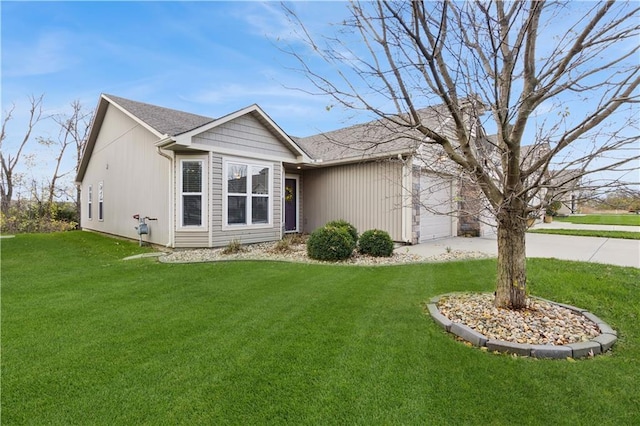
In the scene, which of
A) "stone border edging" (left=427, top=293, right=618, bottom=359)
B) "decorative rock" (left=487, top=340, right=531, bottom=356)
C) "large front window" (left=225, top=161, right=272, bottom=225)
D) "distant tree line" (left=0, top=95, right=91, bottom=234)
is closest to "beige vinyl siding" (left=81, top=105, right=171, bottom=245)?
"large front window" (left=225, top=161, right=272, bottom=225)

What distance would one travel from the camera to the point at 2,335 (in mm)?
3273

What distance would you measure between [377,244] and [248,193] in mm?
4262

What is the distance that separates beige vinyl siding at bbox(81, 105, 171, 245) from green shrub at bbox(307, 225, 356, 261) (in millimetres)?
4484

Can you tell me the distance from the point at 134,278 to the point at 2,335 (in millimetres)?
2539

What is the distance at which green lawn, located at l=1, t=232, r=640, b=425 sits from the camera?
2.09m

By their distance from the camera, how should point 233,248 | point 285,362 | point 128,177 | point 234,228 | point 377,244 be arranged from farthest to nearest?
point 128,177, point 234,228, point 233,248, point 377,244, point 285,362

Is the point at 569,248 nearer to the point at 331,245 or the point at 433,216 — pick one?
the point at 433,216

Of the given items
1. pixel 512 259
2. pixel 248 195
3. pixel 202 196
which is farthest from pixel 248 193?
pixel 512 259

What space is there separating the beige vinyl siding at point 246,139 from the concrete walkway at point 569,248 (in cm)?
514

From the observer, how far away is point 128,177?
1126 centimetres

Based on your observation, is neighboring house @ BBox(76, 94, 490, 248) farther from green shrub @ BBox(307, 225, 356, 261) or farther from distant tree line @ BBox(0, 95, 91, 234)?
distant tree line @ BBox(0, 95, 91, 234)

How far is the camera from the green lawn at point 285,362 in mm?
2094

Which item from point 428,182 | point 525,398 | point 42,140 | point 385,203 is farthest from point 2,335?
point 42,140

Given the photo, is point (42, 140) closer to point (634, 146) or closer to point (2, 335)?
point (2, 335)
